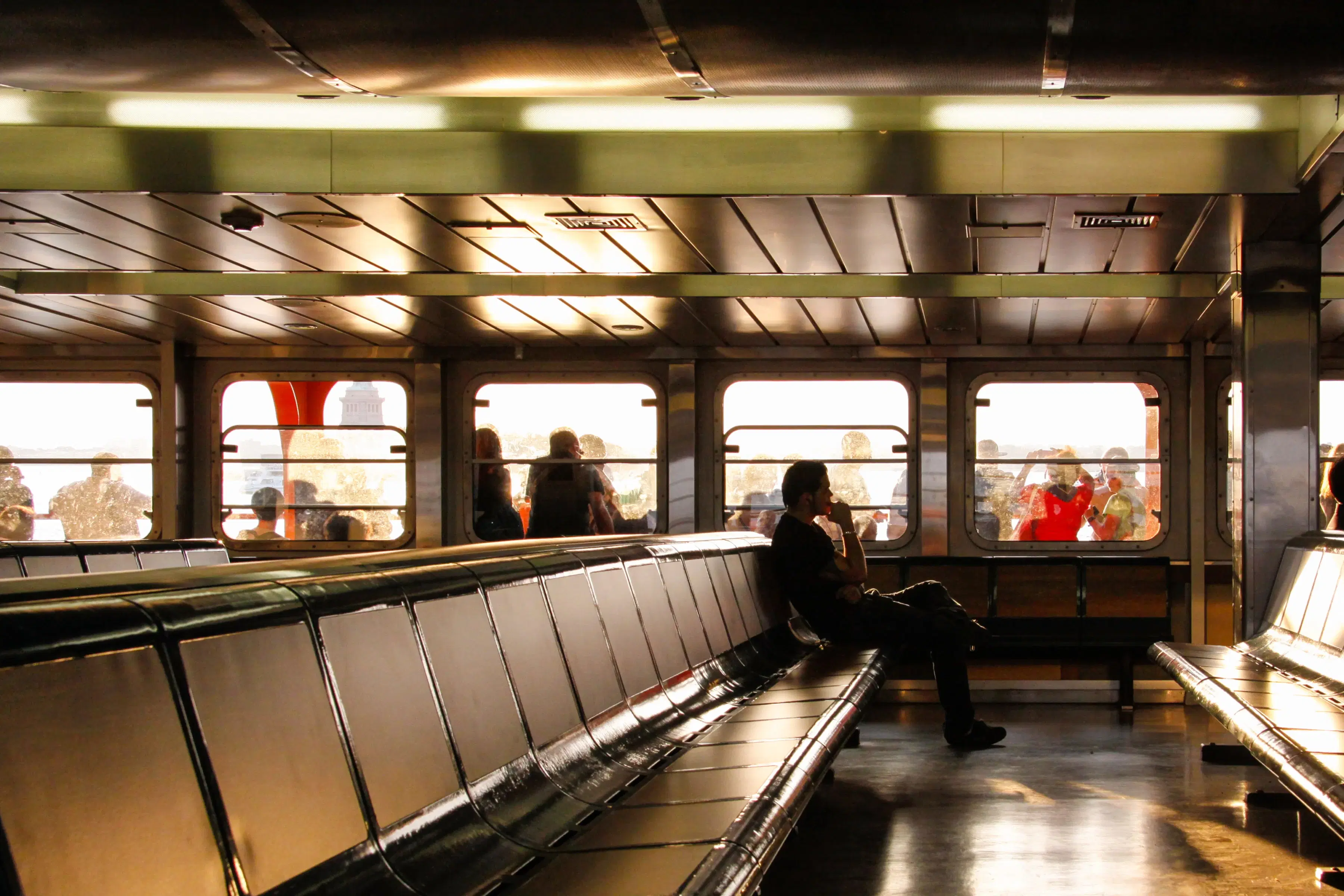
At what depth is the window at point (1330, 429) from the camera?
8.99m

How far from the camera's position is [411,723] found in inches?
83.6

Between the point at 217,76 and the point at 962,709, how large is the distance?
491 centimetres

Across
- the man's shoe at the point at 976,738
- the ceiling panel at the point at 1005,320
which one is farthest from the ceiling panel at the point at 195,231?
Answer: the man's shoe at the point at 976,738

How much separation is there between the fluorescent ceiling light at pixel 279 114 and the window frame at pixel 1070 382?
5385mm

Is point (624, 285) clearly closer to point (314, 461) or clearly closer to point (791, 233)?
point (791, 233)

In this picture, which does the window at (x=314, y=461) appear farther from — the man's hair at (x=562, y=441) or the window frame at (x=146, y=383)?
the man's hair at (x=562, y=441)

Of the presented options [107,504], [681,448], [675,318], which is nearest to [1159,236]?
[675,318]

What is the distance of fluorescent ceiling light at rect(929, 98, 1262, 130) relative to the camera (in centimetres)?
510

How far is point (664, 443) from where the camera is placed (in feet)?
31.7

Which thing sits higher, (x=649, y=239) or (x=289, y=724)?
(x=649, y=239)

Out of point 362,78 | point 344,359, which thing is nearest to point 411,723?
point 362,78

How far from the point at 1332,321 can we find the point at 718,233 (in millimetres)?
4729

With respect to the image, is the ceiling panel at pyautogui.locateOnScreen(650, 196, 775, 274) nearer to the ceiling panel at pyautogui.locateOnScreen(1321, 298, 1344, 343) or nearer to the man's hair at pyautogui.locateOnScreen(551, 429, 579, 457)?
the man's hair at pyautogui.locateOnScreen(551, 429, 579, 457)

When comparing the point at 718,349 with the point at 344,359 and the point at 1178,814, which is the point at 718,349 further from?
the point at 1178,814
